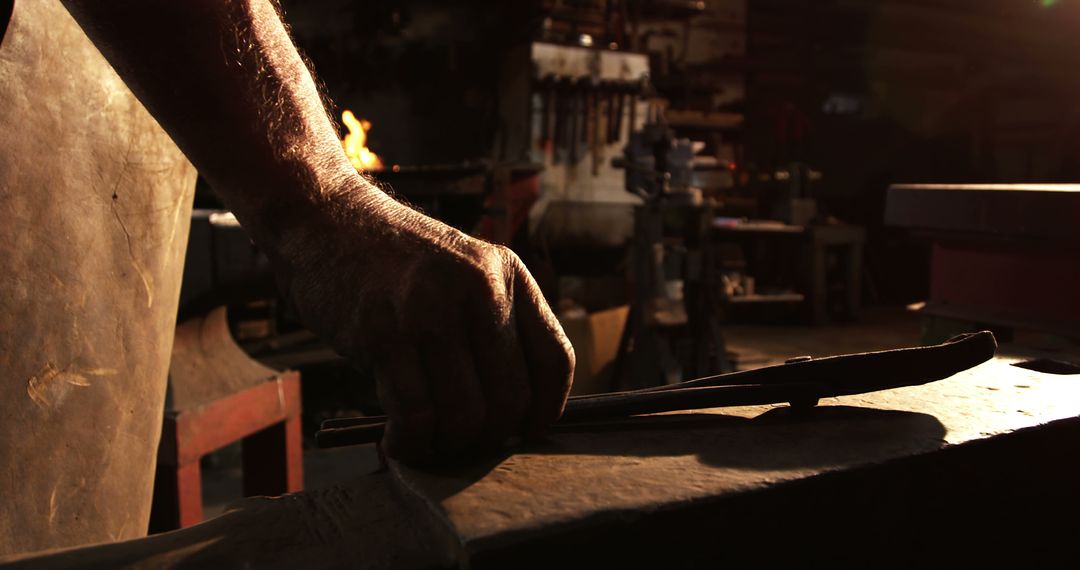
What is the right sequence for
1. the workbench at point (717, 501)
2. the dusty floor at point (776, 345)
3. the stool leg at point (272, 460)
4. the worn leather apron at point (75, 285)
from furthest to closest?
the dusty floor at point (776, 345)
the stool leg at point (272, 460)
the worn leather apron at point (75, 285)
the workbench at point (717, 501)

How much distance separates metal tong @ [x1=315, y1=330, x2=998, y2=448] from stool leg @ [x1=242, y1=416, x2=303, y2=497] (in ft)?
5.92

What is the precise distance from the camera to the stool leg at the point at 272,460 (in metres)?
2.65

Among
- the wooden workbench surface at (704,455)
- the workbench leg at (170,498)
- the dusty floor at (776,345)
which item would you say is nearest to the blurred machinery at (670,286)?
the dusty floor at (776,345)

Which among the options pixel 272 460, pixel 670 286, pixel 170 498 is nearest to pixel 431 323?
pixel 170 498

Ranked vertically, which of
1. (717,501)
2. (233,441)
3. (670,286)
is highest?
(717,501)

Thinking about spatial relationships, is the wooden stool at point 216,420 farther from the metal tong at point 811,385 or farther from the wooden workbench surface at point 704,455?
the wooden workbench surface at point 704,455

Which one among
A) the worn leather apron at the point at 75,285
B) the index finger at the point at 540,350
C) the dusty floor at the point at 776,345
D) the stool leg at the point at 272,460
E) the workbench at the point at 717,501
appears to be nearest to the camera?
the workbench at the point at 717,501

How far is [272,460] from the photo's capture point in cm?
266

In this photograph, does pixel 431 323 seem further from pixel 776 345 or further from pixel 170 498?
pixel 776 345

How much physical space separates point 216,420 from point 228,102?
1674mm

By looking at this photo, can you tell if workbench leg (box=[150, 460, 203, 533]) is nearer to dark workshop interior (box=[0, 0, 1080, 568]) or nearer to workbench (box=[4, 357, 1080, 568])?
dark workshop interior (box=[0, 0, 1080, 568])

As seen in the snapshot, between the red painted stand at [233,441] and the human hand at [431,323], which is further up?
the human hand at [431,323]

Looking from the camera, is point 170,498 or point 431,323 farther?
point 170,498

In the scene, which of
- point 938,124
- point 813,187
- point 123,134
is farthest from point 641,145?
point 938,124
